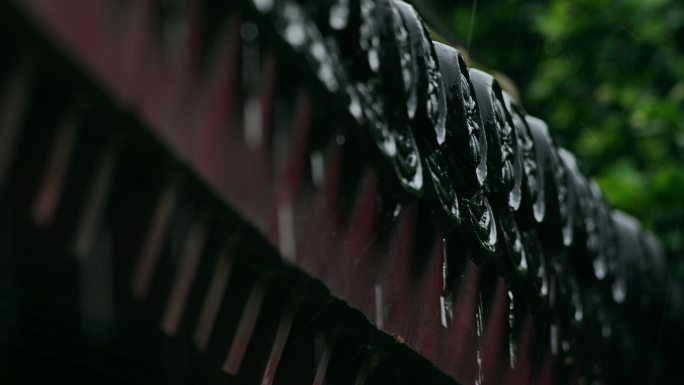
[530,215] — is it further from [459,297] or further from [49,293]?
[49,293]

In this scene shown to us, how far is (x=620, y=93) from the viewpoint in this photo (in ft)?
31.7

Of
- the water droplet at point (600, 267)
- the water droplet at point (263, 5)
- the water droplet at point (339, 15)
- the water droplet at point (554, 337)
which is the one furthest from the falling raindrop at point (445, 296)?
the water droplet at point (600, 267)

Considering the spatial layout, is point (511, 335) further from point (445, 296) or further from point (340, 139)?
point (340, 139)

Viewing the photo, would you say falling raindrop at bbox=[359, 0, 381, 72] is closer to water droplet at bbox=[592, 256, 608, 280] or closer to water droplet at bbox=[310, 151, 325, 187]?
water droplet at bbox=[310, 151, 325, 187]

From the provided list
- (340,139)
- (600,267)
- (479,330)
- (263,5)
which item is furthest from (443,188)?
(600,267)

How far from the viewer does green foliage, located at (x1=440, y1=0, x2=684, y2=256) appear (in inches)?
334

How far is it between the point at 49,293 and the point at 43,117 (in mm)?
485

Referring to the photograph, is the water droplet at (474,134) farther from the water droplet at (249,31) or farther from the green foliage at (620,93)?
the green foliage at (620,93)

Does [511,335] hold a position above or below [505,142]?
below

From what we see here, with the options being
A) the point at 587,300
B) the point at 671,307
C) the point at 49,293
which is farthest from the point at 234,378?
the point at 671,307

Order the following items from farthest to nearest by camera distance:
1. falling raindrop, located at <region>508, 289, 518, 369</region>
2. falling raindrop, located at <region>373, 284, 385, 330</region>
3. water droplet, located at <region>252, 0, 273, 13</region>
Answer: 1. falling raindrop, located at <region>508, 289, 518, 369</region>
2. falling raindrop, located at <region>373, 284, 385, 330</region>
3. water droplet, located at <region>252, 0, 273, 13</region>

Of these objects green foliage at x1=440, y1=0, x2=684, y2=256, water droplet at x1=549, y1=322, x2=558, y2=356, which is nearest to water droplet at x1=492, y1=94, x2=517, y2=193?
water droplet at x1=549, y1=322, x2=558, y2=356

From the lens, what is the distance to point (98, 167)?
1.73 meters

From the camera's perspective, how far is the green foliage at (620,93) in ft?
27.8
